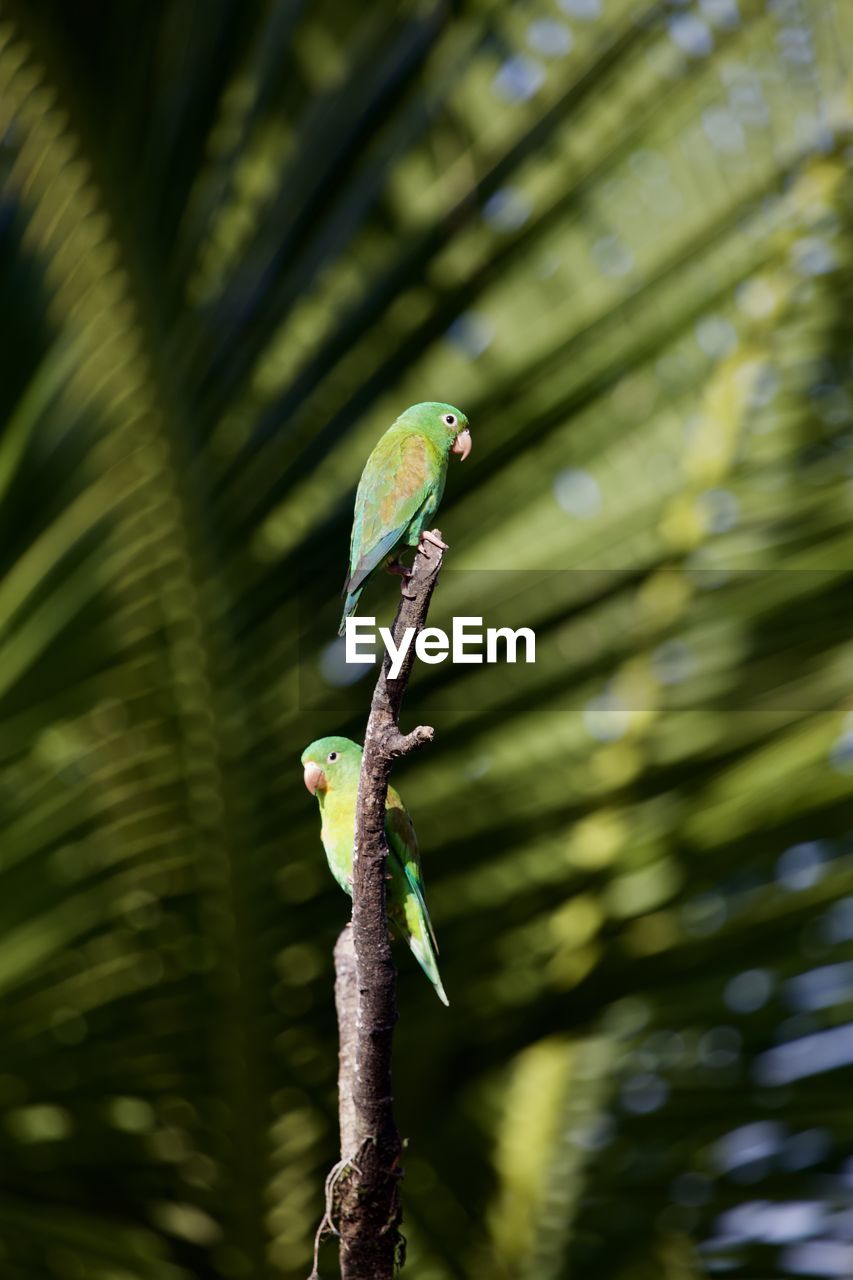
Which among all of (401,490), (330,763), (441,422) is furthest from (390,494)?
(330,763)

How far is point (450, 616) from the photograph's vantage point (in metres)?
2.03

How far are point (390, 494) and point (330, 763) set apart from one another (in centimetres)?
47

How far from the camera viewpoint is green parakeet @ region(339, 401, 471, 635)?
4.89ft

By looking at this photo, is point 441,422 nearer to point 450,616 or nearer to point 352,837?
point 450,616

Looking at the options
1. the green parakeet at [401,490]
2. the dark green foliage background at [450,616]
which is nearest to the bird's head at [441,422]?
the green parakeet at [401,490]

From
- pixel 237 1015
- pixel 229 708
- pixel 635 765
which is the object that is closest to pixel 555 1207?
pixel 237 1015

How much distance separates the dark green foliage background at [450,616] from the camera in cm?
181

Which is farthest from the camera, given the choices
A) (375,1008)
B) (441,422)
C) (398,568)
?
(441,422)

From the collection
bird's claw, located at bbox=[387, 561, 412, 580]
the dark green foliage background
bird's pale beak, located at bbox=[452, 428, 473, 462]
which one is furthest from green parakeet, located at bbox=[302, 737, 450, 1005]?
bird's pale beak, located at bbox=[452, 428, 473, 462]

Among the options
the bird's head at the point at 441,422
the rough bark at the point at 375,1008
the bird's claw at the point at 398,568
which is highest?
the bird's head at the point at 441,422

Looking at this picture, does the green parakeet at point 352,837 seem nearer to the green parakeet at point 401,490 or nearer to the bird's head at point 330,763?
the bird's head at point 330,763

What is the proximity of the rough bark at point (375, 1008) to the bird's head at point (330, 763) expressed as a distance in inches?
19.4

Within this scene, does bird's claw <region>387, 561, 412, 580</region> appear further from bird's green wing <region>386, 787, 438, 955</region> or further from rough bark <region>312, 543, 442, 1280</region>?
bird's green wing <region>386, 787, 438, 955</region>

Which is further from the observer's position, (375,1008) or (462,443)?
(462,443)
